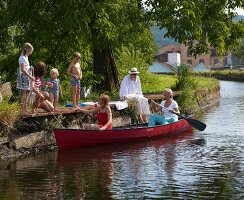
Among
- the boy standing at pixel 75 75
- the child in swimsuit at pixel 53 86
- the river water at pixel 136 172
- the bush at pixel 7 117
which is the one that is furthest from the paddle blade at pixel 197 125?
the bush at pixel 7 117

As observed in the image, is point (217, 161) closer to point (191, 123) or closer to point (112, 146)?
point (112, 146)

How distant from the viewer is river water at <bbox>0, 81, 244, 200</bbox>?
11.1 m

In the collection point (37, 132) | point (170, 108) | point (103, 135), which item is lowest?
point (103, 135)

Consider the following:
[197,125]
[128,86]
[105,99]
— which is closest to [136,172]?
[105,99]

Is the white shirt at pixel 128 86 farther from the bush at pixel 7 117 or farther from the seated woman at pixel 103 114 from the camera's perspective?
the bush at pixel 7 117

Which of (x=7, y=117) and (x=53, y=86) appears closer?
(x=7, y=117)

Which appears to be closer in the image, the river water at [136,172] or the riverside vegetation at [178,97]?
the river water at [136,172]

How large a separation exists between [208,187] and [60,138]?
226 inches

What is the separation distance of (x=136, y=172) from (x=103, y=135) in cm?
391

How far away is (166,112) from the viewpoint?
19641 mm

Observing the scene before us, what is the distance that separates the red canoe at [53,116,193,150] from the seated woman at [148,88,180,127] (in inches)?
9.9

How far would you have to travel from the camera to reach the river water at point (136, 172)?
11.1 metres

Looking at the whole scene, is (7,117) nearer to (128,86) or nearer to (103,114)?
(103,114)

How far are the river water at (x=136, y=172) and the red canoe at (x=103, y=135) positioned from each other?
0.20 meters
